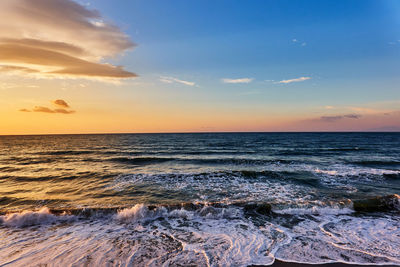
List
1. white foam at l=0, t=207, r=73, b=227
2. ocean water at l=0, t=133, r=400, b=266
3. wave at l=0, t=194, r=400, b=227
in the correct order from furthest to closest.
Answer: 1. wave at l=0, t=194, r=400, b=227
2. white foam at l=0, t=207, r=73, b=227
3. ocean water at l=0, t=133, r=400, b=266

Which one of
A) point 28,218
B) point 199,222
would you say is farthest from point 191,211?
point 28,218

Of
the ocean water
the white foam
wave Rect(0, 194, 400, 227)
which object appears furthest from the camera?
wave Rect(0, 194, 400, 227)

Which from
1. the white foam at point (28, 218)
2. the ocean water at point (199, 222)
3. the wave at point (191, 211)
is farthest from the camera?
the wave at point (191, 211)

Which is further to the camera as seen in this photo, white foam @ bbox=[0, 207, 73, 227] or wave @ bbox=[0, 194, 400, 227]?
wave @ bbox=[0, 194, 400, 227]

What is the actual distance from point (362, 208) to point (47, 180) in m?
21.0

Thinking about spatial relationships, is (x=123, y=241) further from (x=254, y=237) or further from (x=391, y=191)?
(x=391, y=191)

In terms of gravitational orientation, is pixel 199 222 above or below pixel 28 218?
below

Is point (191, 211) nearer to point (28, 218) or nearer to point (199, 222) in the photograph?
point (199, 222)

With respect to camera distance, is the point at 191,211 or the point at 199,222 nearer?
the point at 199,222

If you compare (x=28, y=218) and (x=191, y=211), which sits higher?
(x=28, y=218)

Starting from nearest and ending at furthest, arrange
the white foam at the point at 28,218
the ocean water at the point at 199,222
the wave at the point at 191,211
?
the ocean water at the point at 199,222
the white foam at the point at 28,218
the wave at the point at 191,211

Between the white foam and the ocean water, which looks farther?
the white foam

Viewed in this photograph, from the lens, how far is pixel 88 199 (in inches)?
402

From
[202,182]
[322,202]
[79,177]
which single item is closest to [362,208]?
[322,202]
